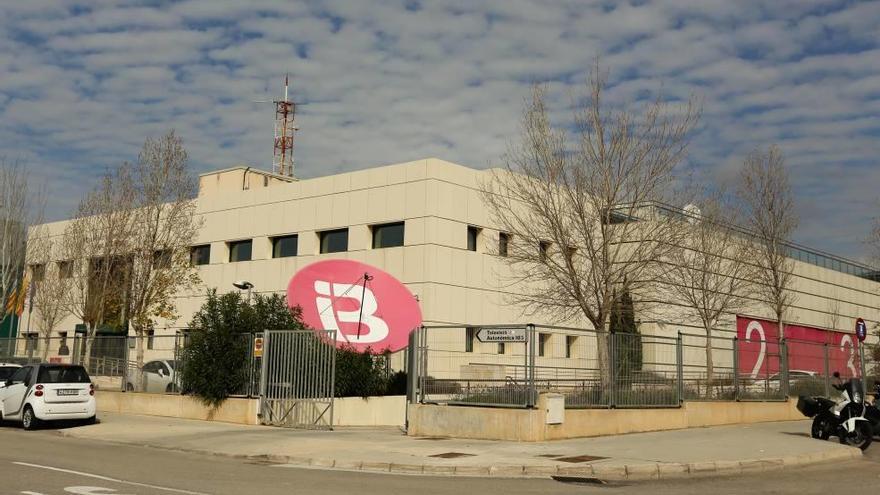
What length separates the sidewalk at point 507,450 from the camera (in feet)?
46.2

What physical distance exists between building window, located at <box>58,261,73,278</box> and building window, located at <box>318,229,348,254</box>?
12.3 meters

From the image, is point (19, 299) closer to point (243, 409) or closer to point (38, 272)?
point (38, 272)

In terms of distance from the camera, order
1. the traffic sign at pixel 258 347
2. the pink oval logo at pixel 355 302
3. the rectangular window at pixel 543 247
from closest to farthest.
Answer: the traffic sign at pixel 258 347, the rectangular window at pixel 543 247, the pink oval logo at pixel 355 302

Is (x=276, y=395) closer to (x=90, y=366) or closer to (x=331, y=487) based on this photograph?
(x=90, y=366)

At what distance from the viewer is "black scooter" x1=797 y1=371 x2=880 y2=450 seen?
1744 cm

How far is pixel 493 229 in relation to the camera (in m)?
40.2

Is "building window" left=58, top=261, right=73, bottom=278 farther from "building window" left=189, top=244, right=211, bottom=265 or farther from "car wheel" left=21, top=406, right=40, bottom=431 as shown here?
"car wheel" left=21, top=406, right=40, bottom=431

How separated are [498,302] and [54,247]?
97.9ft

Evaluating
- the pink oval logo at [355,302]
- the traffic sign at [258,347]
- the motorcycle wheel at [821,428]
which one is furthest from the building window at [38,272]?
the motorcycle wheel at [821,428]

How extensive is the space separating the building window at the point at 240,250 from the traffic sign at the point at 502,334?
27.5 metres

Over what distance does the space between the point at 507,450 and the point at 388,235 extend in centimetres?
2382

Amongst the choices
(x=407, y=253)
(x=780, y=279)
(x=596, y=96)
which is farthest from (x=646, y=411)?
(x=780, y=279)

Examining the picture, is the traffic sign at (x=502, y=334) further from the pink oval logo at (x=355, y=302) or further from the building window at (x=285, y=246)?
the building window at (x=285, y=246)

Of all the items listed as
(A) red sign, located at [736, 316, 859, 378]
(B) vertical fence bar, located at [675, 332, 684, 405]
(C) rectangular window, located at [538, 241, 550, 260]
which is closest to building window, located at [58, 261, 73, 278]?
(C) rectangular window, located at [538, 241, 550, 260]
